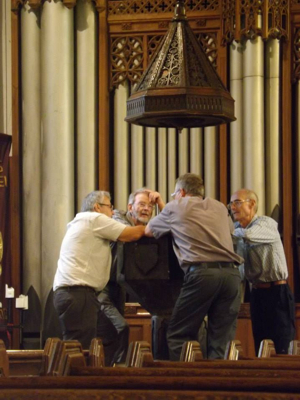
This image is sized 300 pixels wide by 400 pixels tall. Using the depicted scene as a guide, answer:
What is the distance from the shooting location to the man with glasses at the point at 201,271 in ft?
16.9

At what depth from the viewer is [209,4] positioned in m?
8.05

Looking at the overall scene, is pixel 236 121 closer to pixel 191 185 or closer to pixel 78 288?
pixel 191 185

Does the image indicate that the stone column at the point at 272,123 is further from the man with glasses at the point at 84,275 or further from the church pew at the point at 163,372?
the church pew at the point at 163,372

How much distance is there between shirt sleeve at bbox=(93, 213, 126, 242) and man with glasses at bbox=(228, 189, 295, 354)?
1043 mm

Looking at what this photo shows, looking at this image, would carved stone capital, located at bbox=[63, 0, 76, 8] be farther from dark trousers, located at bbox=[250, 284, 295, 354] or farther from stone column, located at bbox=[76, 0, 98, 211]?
dark trousers, located at bbox=[250, 284, 295, 354]

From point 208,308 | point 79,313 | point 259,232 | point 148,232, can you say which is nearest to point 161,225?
point 148,232

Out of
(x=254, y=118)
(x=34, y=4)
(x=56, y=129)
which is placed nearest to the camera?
(x=254, y=118)

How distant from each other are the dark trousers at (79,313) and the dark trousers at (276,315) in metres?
1.24

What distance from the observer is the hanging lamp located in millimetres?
5648

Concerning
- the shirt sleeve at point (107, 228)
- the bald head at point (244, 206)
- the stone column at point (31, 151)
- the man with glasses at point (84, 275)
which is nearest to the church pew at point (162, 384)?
the shirt sleeve at point (107, 228)

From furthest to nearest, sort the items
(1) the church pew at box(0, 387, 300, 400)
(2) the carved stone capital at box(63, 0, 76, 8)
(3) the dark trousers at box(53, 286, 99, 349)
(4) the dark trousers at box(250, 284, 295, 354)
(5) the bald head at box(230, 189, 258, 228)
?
(2) the carved stone capital at box(63, 0, 76, 8), (5) the bald head at box(230, 189, 258, 228), (4) the dark trousers at box(250, 284, 295, 354), (3) the dark trousers at box(53, 286, 99, 349), (1) the church pew at box(0, 387, 300, 400)

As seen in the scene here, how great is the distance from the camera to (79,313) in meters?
5.54

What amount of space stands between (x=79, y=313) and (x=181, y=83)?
1.54 meters

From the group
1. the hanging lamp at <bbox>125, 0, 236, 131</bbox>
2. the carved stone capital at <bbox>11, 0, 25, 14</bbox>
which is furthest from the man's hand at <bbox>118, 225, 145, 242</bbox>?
the carved stone capital at <bbox>11, 0, 25, 14</bbox>
